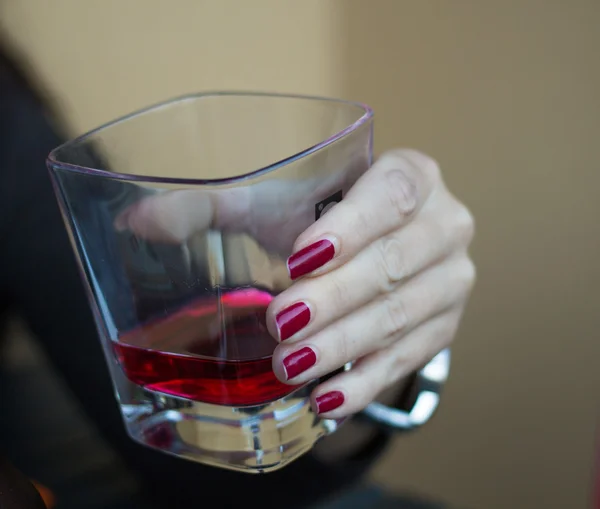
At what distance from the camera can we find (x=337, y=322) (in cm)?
33

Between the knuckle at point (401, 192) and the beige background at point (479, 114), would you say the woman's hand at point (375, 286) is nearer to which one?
the knuckle at point (401, 192)

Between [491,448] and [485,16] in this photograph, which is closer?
[485,16]

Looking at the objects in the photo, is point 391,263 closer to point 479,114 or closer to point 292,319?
point 292,319

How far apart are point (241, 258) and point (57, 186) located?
0.10m

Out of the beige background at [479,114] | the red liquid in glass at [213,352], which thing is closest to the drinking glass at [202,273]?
the red liquid in glass at [213,352]

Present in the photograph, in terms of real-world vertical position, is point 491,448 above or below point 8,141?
below

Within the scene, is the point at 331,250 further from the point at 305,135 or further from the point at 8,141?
the point at 8,141

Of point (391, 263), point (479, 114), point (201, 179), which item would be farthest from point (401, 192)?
point (479, 114)

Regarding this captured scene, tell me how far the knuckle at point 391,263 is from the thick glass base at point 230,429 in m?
0.07

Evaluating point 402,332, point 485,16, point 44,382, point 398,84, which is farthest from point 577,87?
point 44,382

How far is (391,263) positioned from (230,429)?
0.40 ft

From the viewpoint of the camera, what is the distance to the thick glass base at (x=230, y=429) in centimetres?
31

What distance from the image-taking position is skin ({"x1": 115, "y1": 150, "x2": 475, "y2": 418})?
276 millimetres

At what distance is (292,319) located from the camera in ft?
0.97
